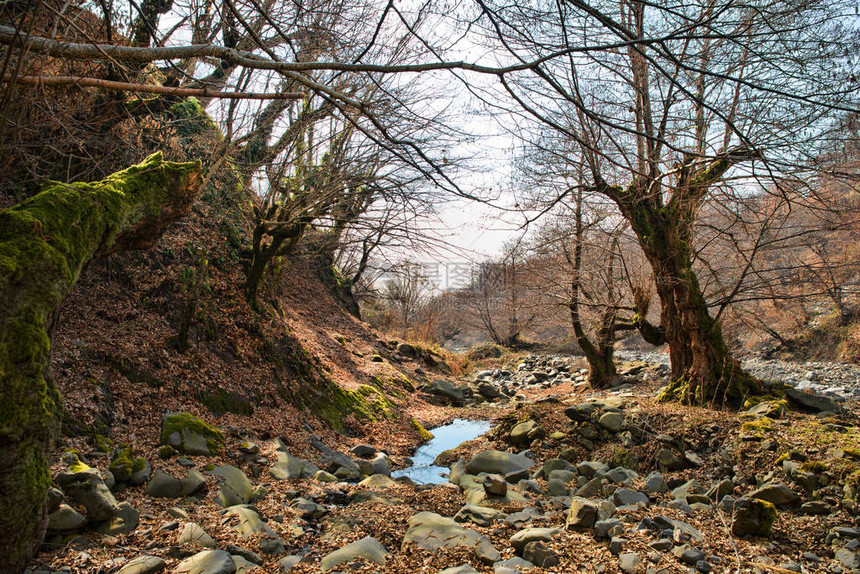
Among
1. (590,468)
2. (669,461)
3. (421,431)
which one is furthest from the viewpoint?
(421,431)

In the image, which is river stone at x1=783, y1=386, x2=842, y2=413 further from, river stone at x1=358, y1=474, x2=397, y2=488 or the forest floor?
river stone at x1=358, y1=474, x2=397, y2=488

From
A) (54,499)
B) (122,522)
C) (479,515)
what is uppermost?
(54,499)

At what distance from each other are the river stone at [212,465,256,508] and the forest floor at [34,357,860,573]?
0.14 ft

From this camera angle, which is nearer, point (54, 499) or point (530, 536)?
point (54, 499)

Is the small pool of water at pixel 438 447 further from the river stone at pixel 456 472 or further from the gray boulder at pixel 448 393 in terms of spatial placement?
the gray boulder at pixel 448 393

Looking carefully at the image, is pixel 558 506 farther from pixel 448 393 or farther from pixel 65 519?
pixel 448 393

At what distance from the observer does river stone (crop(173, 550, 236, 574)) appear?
2.44m

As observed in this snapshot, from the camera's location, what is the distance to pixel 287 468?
4547mm

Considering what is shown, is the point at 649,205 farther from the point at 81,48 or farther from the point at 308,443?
the point at 81,48

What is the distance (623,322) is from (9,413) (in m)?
9.00

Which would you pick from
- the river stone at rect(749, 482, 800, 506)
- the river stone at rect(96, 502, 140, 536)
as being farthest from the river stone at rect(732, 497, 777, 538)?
the river stone at rect(96, 502, 140, 536)

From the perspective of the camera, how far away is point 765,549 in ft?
10.3

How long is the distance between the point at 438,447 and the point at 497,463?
1762mm

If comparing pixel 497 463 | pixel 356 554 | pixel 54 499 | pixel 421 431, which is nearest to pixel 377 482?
pixel 497 463
